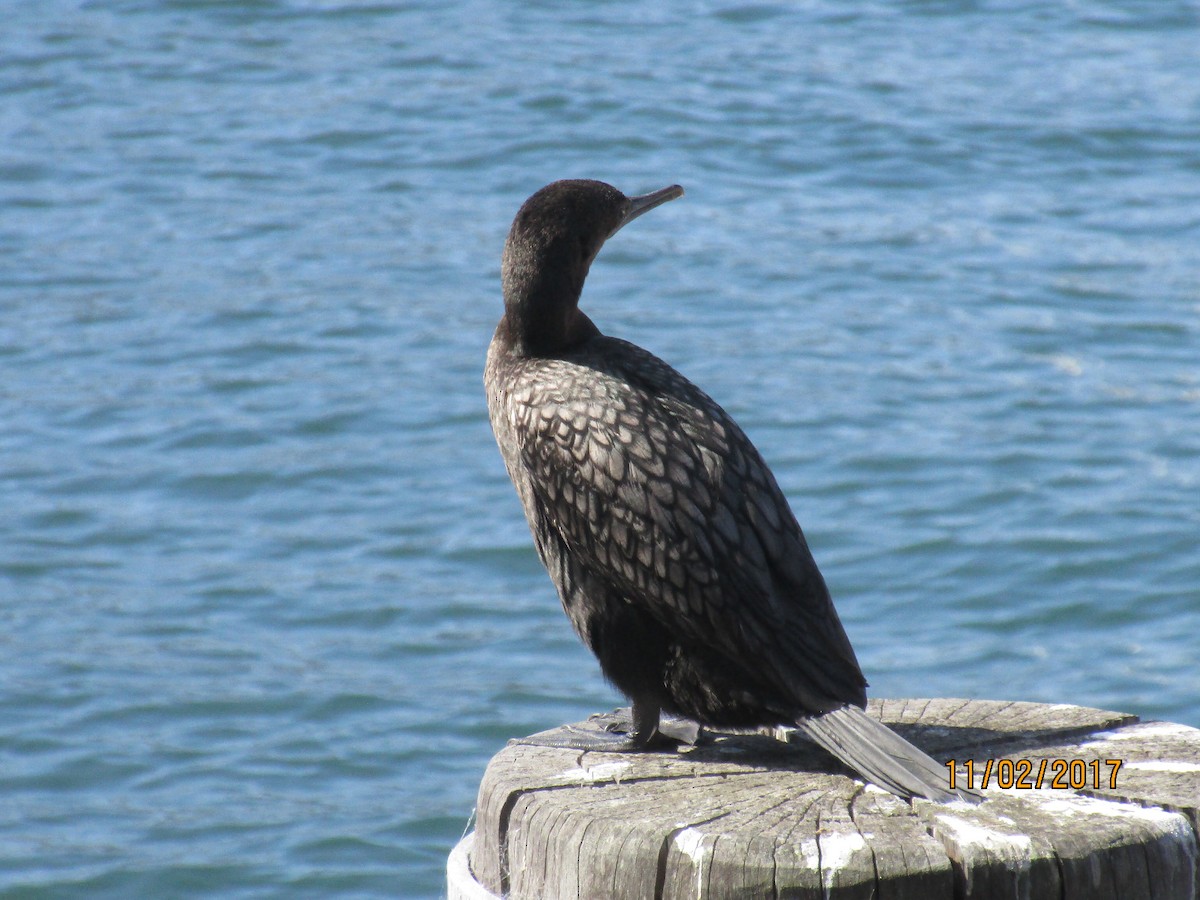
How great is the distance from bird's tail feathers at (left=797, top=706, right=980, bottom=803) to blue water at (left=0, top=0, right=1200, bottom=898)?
3144 mm

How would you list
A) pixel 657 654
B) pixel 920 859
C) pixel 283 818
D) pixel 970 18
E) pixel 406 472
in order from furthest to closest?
1. pixel 970 18
2. pixel 406 472
3. pixel 283 818
4. pixel 657 654
5. pixel 920 859

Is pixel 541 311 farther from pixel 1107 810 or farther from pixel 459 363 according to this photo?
pixel 459 363

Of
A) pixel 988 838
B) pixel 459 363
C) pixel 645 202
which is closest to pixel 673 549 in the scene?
pixel 988 838

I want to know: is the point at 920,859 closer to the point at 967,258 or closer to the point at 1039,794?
the point at 1039,794

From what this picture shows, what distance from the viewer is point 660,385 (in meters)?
3.49

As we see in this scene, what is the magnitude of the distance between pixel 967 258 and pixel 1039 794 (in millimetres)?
7762

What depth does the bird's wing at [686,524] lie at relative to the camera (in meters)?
3.21

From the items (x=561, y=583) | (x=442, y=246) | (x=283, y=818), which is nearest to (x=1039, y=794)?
(x=561, y=583)

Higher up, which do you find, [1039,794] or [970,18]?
[970,18]

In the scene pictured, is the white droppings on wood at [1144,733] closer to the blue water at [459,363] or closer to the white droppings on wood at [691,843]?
the white droppings on wood at [691,843]

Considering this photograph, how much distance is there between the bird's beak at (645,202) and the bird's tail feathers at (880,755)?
1.19 meters

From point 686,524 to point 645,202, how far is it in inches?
36.0
